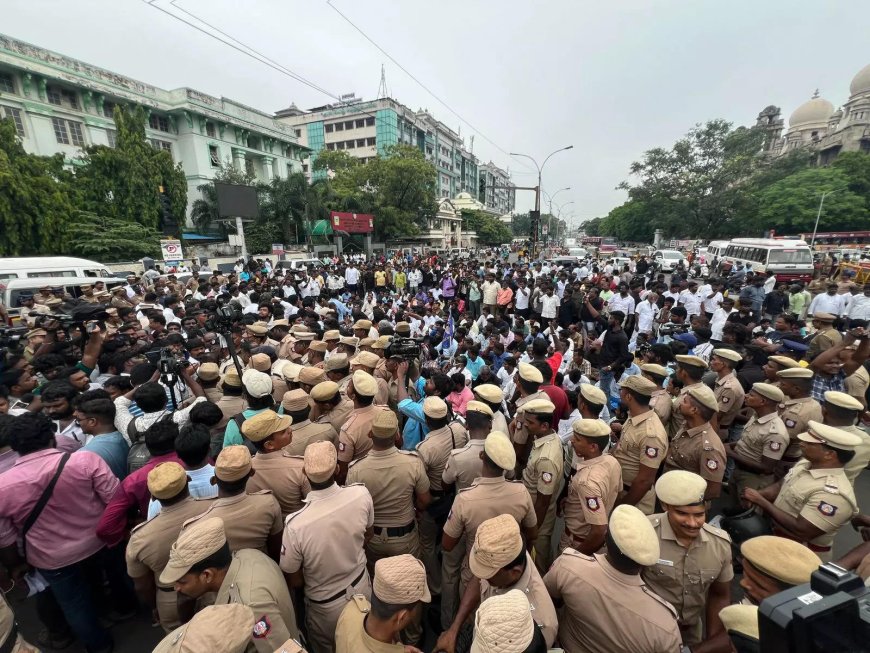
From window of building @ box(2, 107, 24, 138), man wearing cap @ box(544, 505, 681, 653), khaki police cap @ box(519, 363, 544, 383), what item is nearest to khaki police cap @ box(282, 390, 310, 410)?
khaki police cap @ box(519, 363, 544, 383)

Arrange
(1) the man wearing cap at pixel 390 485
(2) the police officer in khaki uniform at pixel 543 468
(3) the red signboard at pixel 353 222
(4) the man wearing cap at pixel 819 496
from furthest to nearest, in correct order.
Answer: (3) the red signboard at pixel 353 222 < (2) the police officer in khaki uniform at pixel 543 468 < (1) the man wearing cap at pixel 390 485 < (4) the man wearing cap at pixel 819 496

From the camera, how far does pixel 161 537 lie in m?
2.08

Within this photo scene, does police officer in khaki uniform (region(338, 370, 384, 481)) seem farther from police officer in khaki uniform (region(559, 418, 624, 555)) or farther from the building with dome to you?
the building with dome

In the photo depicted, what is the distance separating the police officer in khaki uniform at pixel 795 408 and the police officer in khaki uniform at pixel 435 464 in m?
2.83

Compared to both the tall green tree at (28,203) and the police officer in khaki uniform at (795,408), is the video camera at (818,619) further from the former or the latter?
the tall green tree at (28,203)

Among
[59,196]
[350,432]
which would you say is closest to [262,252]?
[59,196]

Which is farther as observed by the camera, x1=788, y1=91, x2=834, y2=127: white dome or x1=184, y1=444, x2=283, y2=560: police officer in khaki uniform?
x1=788, y1=91, x2=834, y2=127: white dome

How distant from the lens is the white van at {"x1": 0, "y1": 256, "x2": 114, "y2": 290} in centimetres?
1058

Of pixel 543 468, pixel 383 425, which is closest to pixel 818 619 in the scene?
pixel 543 468

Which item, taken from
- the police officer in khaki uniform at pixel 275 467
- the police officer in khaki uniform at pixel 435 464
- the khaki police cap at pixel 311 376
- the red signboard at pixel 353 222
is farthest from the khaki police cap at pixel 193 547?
the red signboard at pixel 353 222

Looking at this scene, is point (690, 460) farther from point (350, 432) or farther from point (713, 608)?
point (350, 432)

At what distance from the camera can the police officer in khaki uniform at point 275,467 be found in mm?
2613

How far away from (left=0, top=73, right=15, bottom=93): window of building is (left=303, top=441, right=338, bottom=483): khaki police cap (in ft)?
117

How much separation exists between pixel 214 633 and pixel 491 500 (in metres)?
1.49
